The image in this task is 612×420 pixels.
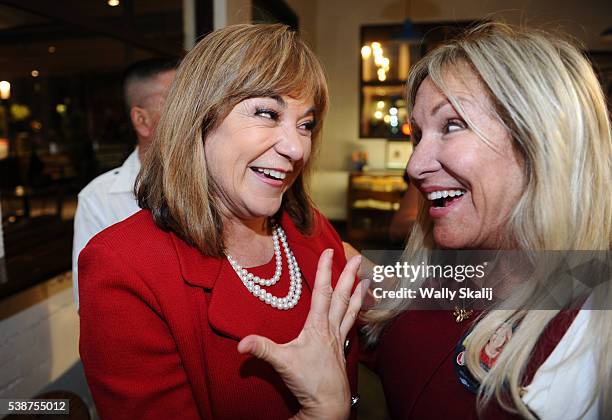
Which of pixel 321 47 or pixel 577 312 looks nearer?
pixel 577 312

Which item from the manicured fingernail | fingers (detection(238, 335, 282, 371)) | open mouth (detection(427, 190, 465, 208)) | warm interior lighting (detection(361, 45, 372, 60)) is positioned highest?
warm interior lighting (detection(361, 45, 372, 60))

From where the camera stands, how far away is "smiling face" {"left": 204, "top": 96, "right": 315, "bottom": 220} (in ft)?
3.13

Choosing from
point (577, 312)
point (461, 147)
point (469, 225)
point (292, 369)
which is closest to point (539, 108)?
point (461, 147)

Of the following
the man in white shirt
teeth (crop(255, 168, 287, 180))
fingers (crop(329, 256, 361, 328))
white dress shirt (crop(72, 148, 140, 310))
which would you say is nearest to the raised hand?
fingers (crop(329, 256, 361, 328))

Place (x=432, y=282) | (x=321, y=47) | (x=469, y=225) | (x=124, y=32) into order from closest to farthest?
(x=469, y=225) → (x=432, y=282) → (x=124, y=32) → (x=321, y=47)

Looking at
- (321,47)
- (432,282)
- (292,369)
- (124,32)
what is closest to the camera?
(292,369)

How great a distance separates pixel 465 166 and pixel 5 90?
186 centimetres

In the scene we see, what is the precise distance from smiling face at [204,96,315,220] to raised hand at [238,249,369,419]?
0.26 m

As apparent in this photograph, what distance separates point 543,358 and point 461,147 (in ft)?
1.26

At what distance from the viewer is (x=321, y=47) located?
20.6 feet

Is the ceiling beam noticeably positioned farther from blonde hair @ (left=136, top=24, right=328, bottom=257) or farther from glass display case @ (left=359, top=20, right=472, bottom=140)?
glass display case @ (left=359, top=20, right=472, bottom=140)

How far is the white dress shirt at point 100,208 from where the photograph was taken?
163cm

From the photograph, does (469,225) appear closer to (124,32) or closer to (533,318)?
(533,318)

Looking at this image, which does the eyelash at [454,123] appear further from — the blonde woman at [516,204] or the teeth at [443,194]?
the teeth at [443,194]
